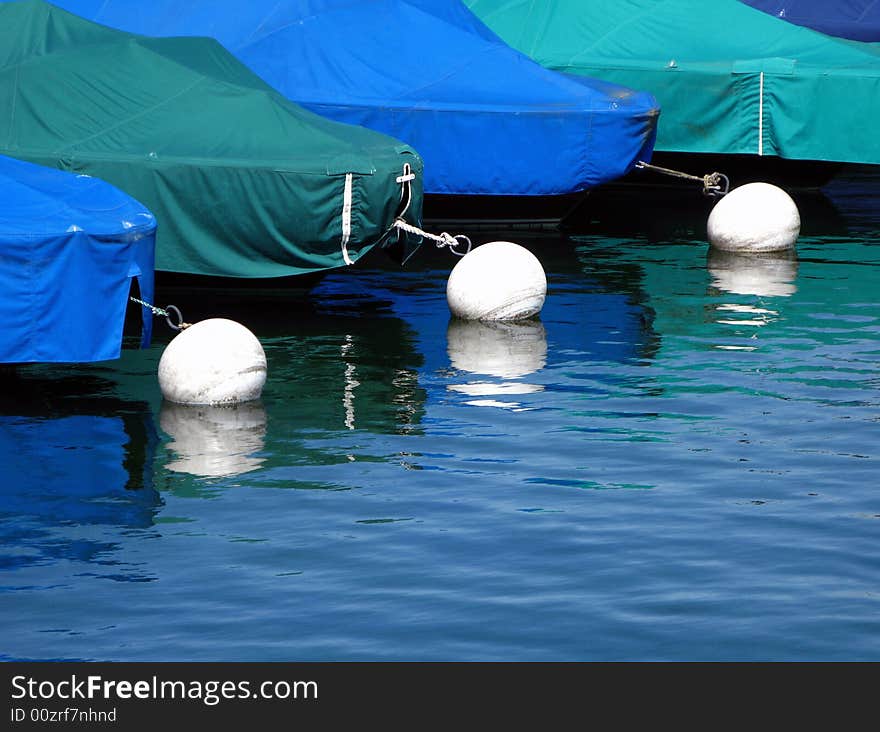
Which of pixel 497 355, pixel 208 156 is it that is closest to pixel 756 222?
pixel 497 355

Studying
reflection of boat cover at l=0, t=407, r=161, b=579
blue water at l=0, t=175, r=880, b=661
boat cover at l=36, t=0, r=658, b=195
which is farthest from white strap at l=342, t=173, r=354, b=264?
boat cover at l=36, t=0, r=658, b=195

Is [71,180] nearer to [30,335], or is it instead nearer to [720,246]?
[30,335]

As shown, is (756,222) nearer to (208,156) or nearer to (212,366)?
(208,156)

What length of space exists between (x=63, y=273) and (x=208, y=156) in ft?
11.3

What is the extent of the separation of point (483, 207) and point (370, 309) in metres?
4.57

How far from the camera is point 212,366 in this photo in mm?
14328

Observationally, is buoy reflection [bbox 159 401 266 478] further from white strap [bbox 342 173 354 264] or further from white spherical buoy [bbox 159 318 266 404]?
white strap [bbox 342 173 354 264]

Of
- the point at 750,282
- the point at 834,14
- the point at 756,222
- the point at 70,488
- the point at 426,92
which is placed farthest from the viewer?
the point at 834,14

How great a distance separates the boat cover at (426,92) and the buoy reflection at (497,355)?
179 inches

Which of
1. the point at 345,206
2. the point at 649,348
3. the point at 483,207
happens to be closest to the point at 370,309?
the point at 345,206

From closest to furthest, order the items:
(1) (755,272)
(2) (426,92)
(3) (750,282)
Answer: (3) (750,282), (1) (755,272), (2) (426,92)

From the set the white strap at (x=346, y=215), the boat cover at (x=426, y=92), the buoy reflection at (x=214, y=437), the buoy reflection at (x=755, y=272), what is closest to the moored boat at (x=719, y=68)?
the boat cover at (x=426, y=92)
